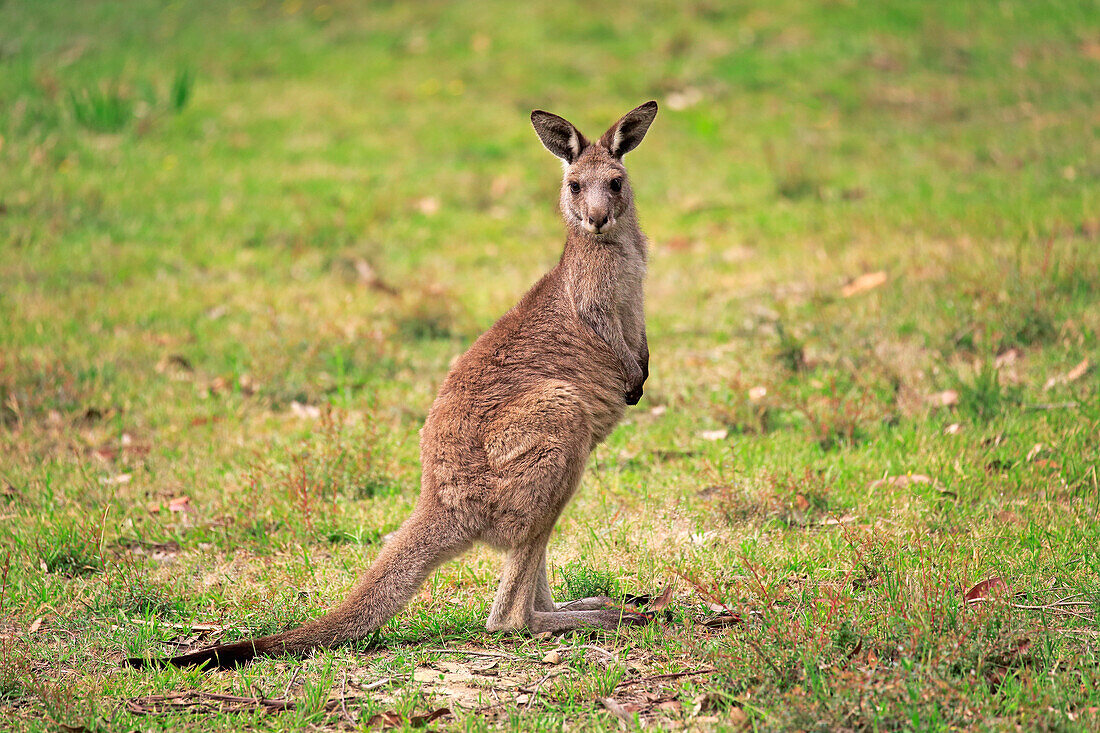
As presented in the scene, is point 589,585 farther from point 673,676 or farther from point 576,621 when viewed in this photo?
point 673,676

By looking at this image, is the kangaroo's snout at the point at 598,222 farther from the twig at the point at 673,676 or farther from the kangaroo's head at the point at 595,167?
the twig at the point at 673,676

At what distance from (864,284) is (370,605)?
184 inches

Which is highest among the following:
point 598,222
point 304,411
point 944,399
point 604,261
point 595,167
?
point 595,167

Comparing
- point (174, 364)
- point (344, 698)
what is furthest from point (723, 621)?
point (174, 364)

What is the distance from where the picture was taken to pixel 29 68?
36.9 feet

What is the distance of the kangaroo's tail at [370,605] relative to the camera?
326cm

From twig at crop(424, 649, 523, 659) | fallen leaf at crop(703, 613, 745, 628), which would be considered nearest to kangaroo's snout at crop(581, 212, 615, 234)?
fallen leaf at crop(703, 613, 745, 628)

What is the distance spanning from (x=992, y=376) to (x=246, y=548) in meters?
3.79

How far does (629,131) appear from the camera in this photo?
4121 millimetres

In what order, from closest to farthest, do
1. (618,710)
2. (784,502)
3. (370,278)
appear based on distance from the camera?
(618,710), (784,502), (370,278)

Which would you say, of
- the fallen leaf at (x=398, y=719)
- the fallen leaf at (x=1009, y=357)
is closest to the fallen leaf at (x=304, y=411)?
the fallen leaf at (x=398, y=719)

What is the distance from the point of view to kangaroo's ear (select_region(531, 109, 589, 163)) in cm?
407

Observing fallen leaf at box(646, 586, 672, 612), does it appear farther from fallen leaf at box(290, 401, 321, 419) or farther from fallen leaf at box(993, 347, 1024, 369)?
fallen leaf at box(993, 347, 1024, 369)

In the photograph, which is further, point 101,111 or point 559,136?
point 101,111
